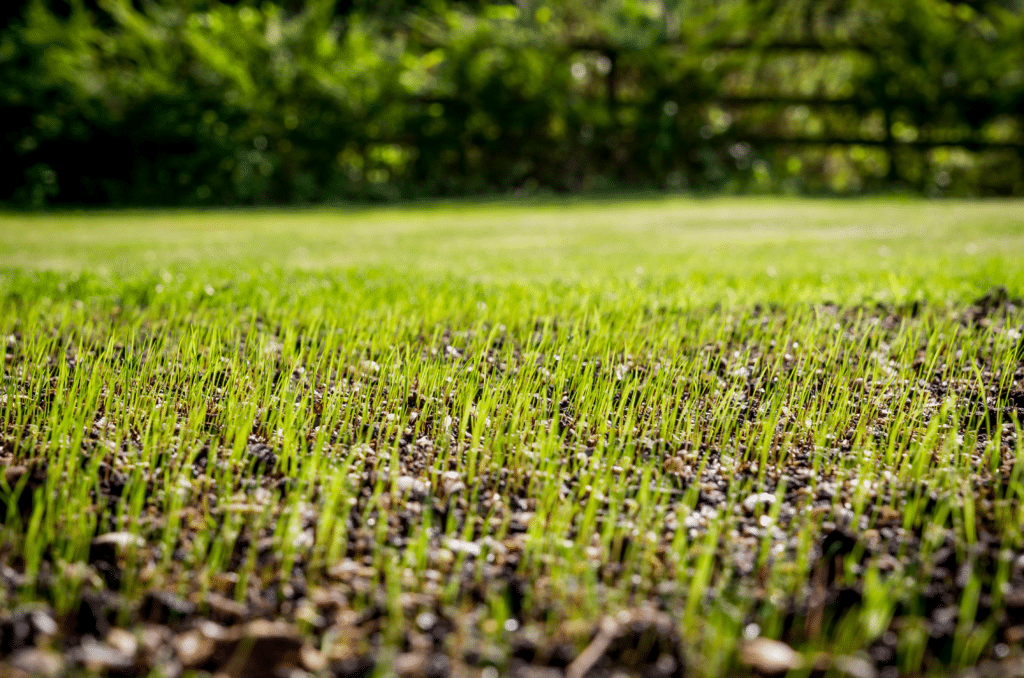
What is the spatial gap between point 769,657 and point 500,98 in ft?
41.8

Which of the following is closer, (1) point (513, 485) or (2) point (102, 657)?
(2) point (102, 657)

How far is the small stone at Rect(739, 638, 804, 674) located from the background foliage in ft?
37.2

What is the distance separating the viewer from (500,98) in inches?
514

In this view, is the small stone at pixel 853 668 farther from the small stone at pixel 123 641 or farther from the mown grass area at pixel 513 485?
the small stone at pixel 123 641

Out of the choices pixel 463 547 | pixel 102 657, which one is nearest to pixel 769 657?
pixel 463 547

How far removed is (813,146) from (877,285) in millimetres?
11576

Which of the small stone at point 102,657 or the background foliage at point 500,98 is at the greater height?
the background foliage at point 500,98

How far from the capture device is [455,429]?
7.33ft

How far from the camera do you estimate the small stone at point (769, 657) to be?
1.16 m

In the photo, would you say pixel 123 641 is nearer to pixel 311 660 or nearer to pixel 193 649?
pixel 193 649

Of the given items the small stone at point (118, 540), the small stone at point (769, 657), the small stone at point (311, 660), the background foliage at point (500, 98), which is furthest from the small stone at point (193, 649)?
the background foliage at point (500, 98)

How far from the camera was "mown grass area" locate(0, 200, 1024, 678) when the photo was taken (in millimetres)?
1274

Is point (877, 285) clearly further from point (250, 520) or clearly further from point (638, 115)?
point (638, 115)

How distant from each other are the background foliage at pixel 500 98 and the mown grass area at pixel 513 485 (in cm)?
813
